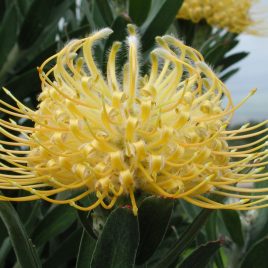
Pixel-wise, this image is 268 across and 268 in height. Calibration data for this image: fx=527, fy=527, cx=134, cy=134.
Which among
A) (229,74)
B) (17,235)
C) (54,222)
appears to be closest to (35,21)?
(54,222)

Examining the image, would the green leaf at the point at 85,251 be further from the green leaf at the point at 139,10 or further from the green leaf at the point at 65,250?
the green leaf at the point at 139,10

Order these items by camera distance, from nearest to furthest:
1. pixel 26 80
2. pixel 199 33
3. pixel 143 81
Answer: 1. pixel 143 81
2. pixel 26 80
3. pixel 199 33

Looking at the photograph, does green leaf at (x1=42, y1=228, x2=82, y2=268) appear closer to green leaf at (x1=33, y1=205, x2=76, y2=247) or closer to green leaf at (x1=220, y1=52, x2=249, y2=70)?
green leaf at (x1=33, y1=205, x2=76, y2=247)

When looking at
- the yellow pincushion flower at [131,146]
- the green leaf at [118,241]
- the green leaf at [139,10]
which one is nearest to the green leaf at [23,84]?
the green leaf at [139,10]

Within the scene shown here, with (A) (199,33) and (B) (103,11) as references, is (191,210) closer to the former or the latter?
(B) (103,11)

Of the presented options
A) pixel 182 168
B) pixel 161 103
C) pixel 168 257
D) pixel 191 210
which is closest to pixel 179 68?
pixel 161 103

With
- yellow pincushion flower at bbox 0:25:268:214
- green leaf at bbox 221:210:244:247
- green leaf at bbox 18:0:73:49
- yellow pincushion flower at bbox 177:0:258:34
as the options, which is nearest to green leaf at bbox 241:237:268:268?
green leaf at bbox 221:210:244:247

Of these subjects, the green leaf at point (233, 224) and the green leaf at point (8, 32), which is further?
the green leaf at point (8, 32)

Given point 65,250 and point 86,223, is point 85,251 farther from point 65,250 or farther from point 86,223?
point 65,250
